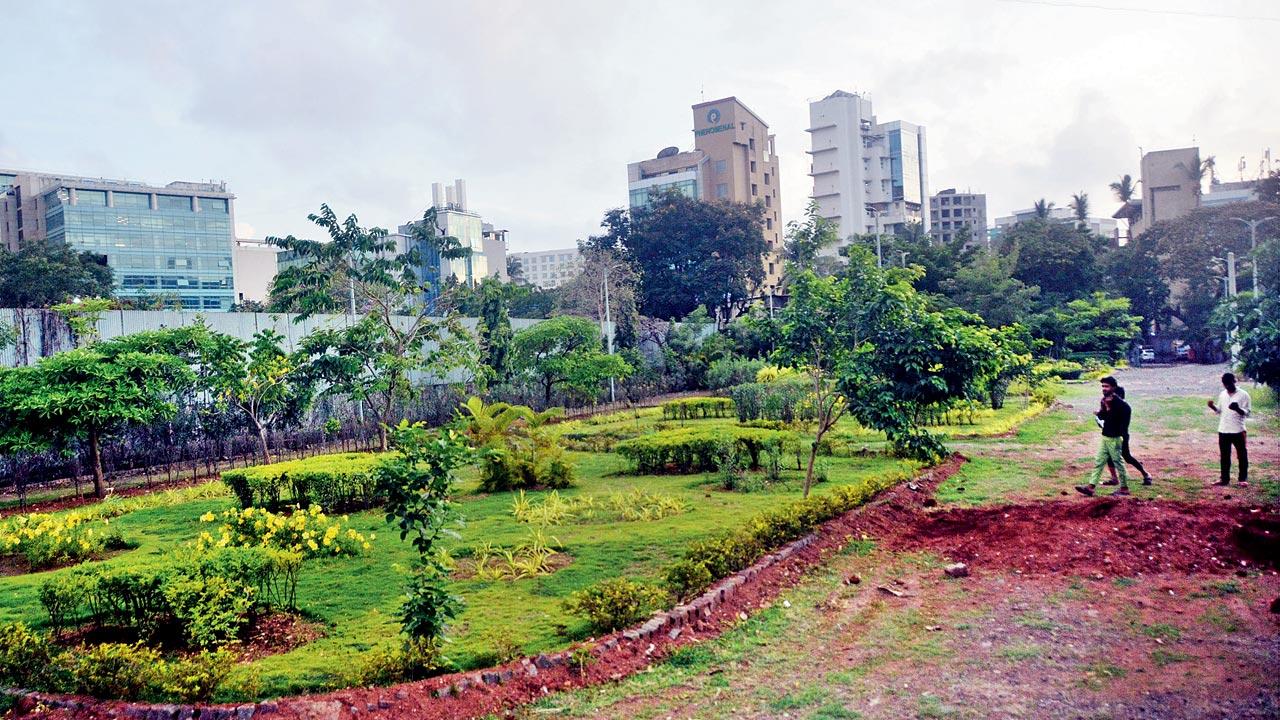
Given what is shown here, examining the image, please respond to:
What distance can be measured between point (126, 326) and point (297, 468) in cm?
892

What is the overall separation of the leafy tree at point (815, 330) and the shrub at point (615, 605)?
4.86 m

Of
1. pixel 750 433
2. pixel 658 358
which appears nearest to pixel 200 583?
pixel 750 433

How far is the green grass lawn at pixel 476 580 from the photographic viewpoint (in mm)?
5922

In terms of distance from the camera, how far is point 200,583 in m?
6.13

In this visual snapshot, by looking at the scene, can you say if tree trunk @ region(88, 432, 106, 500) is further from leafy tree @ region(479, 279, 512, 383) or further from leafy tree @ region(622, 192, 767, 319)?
leafy tree @ region(622, 192, 767, 319)

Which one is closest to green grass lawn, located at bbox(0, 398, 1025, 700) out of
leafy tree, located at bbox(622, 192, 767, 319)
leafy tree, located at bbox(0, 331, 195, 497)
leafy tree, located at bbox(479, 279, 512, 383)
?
leafy tree, located at bbox(0, 331, 195, 497)

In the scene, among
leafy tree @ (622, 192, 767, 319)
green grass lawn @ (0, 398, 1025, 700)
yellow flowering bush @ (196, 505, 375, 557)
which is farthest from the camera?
leafy tree @ (622, 192, 767, 319)

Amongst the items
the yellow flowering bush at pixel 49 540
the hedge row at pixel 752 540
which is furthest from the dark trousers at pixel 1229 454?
the yellow flowering bush at pixel 49 540

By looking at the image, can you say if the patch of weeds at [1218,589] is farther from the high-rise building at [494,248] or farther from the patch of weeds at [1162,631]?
the high-rise building at [494,248]

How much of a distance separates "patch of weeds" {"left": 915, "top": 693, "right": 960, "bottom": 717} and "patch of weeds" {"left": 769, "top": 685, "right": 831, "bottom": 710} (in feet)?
1.72

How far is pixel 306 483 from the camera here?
38.1 feet

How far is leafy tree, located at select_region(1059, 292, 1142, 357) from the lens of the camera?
3909 cm

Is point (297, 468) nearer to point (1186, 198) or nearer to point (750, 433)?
point (750, 433)

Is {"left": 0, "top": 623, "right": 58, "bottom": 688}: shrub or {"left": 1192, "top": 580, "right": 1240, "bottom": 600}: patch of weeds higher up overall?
{"left": 0, "top": 623, "right": 58, "bottom": 688}: shrub
